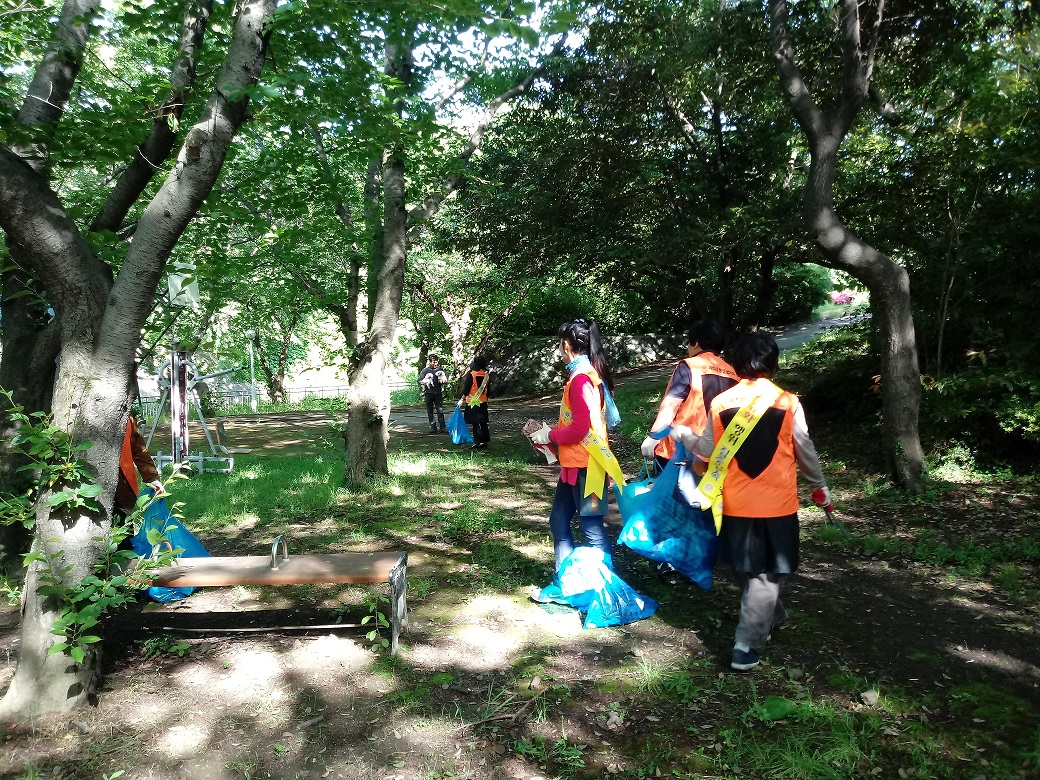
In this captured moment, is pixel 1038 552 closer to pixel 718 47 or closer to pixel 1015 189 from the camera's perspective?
pixel 1015 189

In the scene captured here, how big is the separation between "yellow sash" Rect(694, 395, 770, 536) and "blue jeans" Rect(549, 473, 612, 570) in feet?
2.66

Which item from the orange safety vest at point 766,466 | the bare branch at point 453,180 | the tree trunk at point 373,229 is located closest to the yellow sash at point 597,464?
the orange safety vest at point 766,466

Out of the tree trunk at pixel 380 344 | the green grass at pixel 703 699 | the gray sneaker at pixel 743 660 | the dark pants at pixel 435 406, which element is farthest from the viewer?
the dark pants at pixel 435 406

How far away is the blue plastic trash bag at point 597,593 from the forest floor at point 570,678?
0.24 feet

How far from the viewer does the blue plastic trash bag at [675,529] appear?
4145 millimetres

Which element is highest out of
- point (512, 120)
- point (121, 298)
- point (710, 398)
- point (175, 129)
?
point (512, 120)

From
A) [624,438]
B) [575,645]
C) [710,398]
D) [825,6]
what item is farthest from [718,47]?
[575,645]

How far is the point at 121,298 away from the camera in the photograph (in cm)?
317

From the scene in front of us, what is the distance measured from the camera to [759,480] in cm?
345

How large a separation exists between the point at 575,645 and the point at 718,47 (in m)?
8.32

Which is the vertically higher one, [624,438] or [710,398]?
[710,398]

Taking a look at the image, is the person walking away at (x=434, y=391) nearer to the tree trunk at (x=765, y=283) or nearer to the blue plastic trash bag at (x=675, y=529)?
the tree trunk at (x=765, y=283)

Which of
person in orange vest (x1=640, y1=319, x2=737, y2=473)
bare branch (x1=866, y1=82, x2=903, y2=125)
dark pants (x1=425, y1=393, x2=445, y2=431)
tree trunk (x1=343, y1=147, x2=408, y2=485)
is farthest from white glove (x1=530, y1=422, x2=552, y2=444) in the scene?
dark pants (x1=425, y1=393, x2=445, y2=431)

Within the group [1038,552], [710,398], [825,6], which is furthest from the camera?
[825,6]
